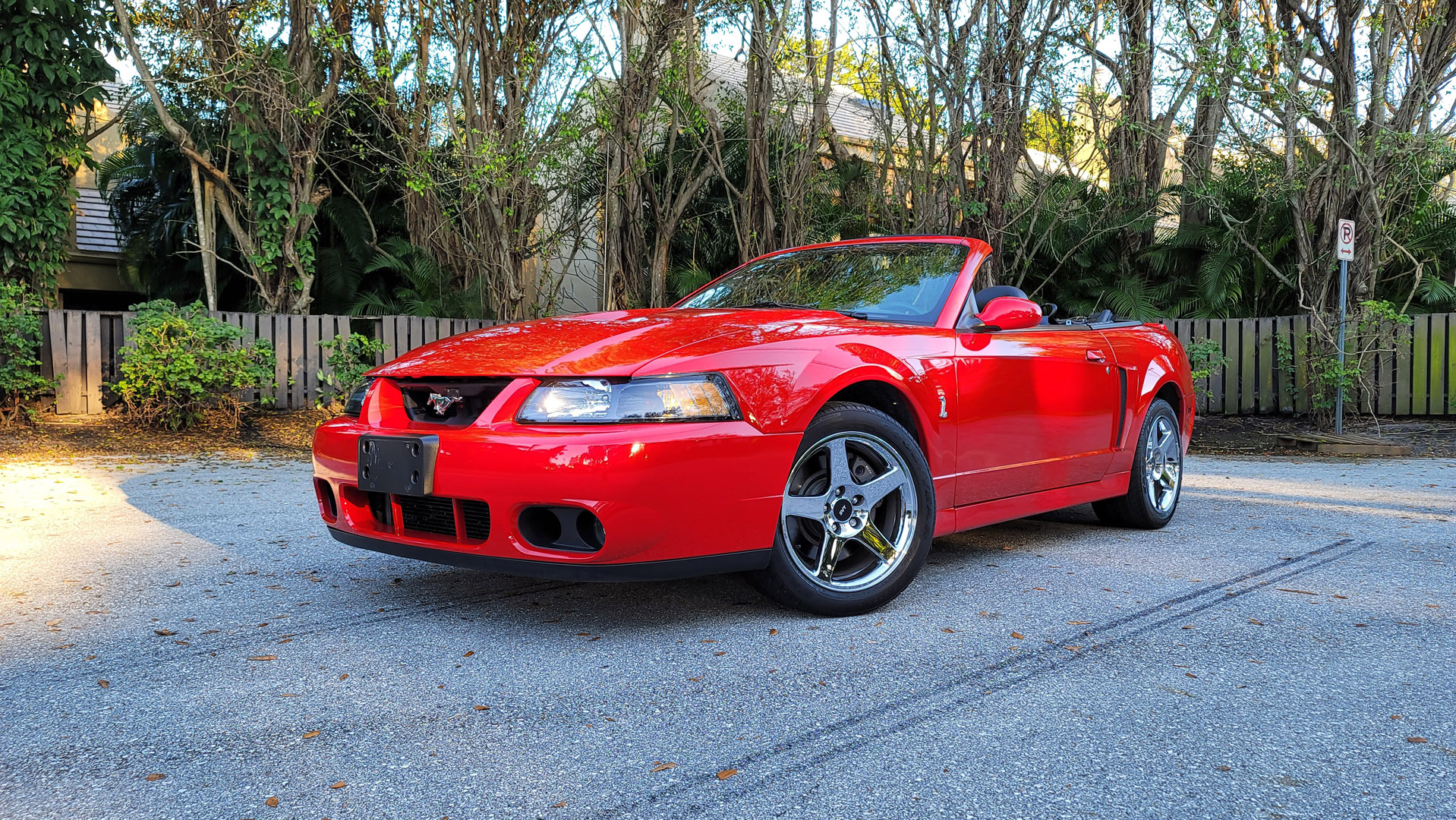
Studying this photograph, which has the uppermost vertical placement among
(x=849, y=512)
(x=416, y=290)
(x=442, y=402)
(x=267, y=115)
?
(x=267, y=115)

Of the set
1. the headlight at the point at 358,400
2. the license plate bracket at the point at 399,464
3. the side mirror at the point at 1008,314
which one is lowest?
the license plate bracket at the point at 399,464

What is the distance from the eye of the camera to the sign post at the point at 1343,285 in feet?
33.7

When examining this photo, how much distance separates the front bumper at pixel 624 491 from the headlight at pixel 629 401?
39 millimetres

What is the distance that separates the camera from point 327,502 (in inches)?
155

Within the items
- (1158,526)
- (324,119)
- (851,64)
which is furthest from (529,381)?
(851,64)

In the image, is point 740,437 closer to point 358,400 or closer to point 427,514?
point 427,514

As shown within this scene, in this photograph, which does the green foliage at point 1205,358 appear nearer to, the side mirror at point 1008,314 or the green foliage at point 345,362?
the side mirror at point 1008,314

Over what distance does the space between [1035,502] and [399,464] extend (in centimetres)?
275

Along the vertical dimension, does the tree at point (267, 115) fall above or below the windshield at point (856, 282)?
above

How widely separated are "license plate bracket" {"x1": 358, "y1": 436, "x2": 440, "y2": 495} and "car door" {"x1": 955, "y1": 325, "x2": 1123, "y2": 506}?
79.9 inches

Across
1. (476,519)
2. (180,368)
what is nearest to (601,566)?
(476,519)

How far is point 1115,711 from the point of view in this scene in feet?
9.13

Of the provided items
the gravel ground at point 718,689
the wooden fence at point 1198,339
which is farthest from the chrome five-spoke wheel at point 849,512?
the wooden fence at point 1198,339

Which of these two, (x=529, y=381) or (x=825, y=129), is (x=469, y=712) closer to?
(x=529, y=381)
